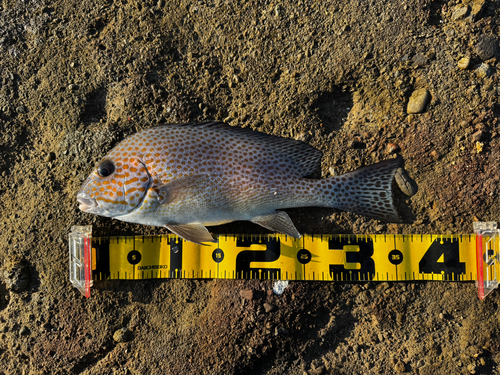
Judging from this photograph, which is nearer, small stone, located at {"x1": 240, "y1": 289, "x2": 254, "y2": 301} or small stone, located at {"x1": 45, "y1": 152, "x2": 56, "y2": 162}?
small stone, located at {"x1": 240, "y1": 289, "x2": 254, "y2": 301}

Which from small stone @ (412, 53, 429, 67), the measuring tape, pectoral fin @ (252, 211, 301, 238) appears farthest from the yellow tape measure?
small stone @ (412, 53, 429, 67)

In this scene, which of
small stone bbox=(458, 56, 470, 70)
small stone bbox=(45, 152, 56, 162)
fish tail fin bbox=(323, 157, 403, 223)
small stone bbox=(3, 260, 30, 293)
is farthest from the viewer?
small stone bbox=(45, 152, 56, 162)

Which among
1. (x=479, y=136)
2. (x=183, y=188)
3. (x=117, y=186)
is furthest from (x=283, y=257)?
(x=479, y=136)

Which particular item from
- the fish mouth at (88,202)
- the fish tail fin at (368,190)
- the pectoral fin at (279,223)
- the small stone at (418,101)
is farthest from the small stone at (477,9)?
the fish mouth at (88,202)

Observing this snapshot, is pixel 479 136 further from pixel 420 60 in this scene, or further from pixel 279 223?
pixel 279 223

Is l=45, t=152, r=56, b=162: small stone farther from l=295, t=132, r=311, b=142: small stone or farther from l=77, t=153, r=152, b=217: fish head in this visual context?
l=295, t=132, r=311, b=142: small stone

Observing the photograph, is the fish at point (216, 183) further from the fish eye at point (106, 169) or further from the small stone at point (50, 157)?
the small stone at point (50, 157)

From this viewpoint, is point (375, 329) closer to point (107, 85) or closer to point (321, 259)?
point (321, 259)
